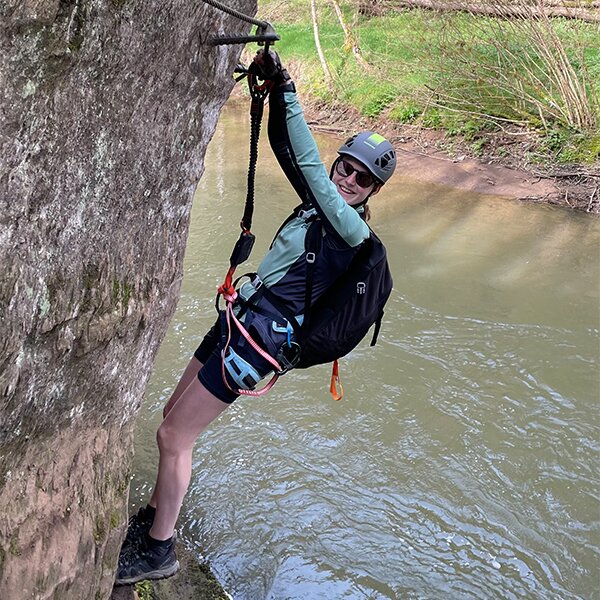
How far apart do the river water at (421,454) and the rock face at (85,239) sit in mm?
1420

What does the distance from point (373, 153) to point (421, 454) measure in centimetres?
245

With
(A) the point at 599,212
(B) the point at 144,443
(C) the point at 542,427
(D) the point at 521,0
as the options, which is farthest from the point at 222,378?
(D) the point at 521,0

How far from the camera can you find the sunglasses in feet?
9.19

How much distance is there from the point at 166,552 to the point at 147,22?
2.11 metres

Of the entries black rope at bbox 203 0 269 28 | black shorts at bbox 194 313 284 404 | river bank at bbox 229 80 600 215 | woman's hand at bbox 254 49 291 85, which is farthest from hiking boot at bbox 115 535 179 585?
river bank at bbox 229 80 600 215

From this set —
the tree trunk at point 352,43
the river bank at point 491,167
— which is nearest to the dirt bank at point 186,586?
the river bank at point 491,167

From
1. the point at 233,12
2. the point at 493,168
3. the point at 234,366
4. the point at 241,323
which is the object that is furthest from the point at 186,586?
the point at 493,168

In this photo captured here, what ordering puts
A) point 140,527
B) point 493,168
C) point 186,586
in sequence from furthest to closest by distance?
point 493,168, point 186,586, point 140,527

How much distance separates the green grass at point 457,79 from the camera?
1011cm

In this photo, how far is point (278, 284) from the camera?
8.94ft

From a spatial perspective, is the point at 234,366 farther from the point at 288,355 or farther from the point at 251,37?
the point at 251,37

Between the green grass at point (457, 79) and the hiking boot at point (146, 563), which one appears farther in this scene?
the green grass at point (457, 79)

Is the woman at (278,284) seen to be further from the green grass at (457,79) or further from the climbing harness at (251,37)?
the green grass at (457,79)

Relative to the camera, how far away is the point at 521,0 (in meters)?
9.41
